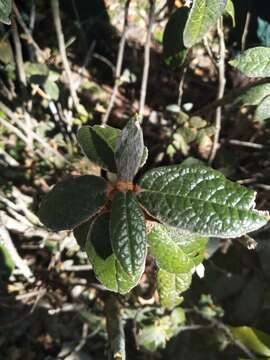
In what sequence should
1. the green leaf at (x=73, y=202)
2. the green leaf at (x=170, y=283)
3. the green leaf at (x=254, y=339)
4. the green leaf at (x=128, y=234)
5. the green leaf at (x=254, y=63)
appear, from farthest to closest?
the green leaf at (x=254, y=339) < the green leaf at (x=170, y=283) < the green leaf at (x=254, y=63) < the green leaf at (x=73, y=202) < the green leaf at (x=128, y=234)

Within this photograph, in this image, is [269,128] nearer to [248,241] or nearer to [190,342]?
[190,342]

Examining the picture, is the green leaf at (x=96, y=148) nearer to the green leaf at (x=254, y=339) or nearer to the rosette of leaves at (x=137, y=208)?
the rosette of leaves at (x=137, y=208)

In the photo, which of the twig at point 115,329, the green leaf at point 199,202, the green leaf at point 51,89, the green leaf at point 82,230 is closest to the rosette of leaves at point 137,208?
the green leaf at point 199,202

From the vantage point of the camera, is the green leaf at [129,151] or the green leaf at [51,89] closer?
the green leaf at [129,151]

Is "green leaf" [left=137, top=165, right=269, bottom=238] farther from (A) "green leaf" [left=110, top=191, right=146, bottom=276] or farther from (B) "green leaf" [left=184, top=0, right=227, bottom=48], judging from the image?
(B) "green leaf" [left=184, top=0, right=227, bottom=48]

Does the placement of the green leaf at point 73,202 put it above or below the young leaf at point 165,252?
above

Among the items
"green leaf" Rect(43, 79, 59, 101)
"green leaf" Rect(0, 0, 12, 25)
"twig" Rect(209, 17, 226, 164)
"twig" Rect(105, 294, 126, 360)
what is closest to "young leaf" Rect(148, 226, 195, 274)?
"twig" Rect(105, 294, 126, 360)

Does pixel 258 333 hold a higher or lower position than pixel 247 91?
lower

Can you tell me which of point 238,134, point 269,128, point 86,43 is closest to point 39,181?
point 86,43
